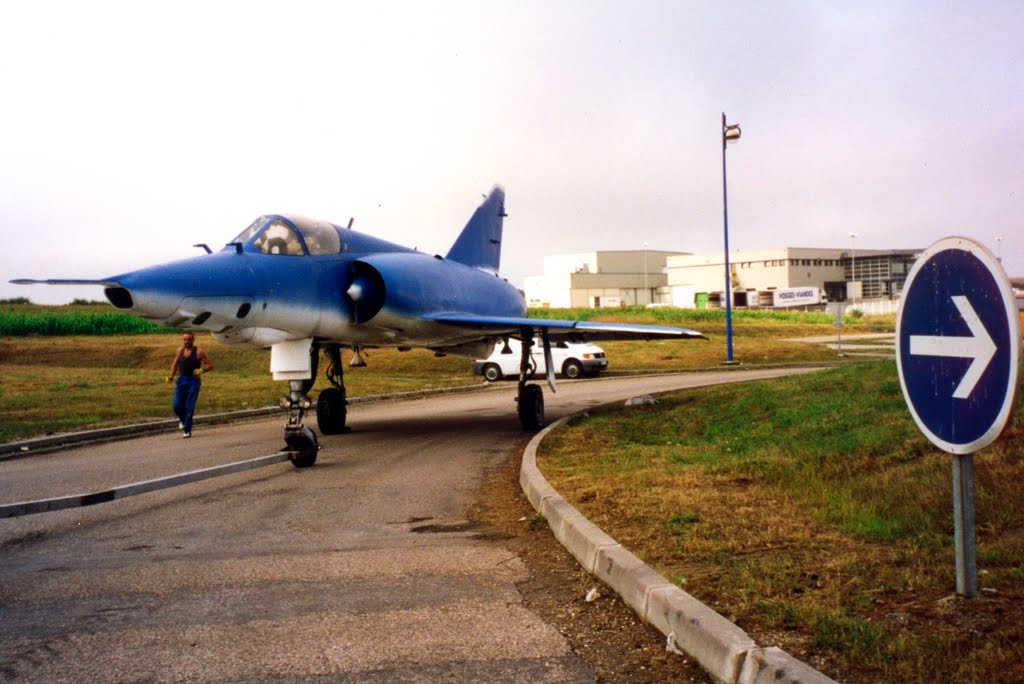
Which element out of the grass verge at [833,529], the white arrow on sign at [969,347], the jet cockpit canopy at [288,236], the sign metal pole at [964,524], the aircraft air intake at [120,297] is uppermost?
the jet cockpit canopy at [288,236]

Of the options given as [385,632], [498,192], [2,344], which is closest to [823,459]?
[385,632]

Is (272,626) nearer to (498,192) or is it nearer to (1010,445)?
(1010,445)

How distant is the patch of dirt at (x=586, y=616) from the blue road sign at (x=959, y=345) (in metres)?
1.60

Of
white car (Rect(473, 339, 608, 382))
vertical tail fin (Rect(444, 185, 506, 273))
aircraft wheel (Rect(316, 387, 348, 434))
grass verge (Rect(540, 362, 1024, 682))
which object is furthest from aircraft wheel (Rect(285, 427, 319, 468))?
white car (Rect(473, 339, 608, 382))

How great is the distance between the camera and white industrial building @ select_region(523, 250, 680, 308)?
113 metres

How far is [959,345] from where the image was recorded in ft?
13.0

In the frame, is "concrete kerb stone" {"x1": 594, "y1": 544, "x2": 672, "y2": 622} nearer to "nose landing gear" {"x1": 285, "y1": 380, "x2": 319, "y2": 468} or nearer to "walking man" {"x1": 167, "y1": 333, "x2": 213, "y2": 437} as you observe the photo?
"nose landing gear" {"x1": 285, "y1": 380, "x2": 319, "y2": 468}

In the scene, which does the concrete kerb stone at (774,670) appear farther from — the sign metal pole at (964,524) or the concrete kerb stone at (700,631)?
the sign metal pole at (964,524)

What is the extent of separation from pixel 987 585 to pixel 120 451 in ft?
41.1

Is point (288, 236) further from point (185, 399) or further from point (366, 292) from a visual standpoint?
point (185, 399)

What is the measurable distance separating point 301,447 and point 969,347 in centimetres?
884

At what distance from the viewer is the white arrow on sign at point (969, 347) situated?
12.4 ft

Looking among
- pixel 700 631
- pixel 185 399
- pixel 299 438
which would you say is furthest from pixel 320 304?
pixel 700 631

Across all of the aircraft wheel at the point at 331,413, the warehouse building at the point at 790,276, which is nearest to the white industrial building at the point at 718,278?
the warehouse building at the point at 790,276
